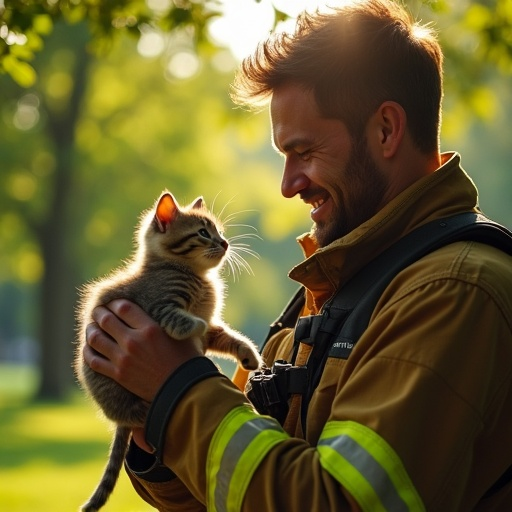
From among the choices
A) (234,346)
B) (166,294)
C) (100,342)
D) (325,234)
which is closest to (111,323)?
(100,342)

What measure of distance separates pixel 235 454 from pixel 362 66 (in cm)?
158

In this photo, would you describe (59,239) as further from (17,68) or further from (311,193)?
(311,193)

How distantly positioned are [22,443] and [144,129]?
34.9 ft

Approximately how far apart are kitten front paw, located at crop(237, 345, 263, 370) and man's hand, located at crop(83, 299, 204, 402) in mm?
441

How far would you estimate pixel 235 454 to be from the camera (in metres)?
2.62

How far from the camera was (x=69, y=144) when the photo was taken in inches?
963

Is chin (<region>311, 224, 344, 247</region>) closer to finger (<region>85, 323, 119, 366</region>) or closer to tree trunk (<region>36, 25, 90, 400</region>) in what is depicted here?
finger (<region>85, 323, 119, 366</region>)

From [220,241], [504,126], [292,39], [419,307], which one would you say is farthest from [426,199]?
[504,126]

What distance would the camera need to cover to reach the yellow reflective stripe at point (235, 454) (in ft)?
8.50

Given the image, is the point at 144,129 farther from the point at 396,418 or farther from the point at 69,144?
the point at 396,418

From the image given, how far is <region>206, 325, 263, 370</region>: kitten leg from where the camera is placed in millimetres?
3992

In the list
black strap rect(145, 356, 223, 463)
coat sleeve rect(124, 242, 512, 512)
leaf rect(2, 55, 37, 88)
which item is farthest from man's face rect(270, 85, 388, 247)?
leaf rect(2, 55, 37, 88)

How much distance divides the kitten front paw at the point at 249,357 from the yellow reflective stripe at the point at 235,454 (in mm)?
1257

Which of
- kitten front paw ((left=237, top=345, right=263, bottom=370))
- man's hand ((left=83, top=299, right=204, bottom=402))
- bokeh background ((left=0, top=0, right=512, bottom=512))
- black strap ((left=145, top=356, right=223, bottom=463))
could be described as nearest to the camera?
black strap ((left=145, top=356, right=223, bottom=463))
